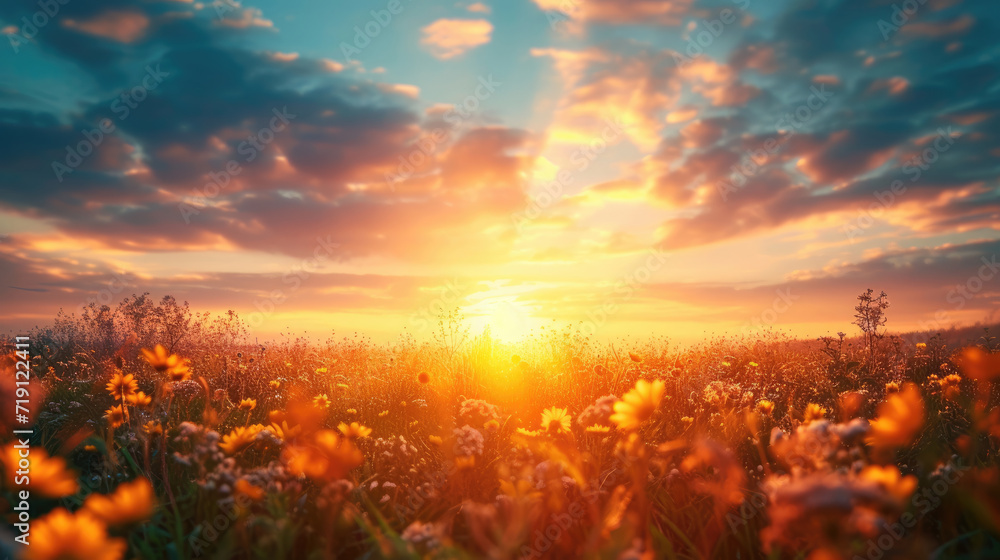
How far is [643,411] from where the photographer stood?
6.33 feet

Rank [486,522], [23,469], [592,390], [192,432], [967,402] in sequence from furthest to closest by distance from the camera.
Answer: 1. [592,390]
2. [967,402]
3. [192,432]
4. [23,469]
5. [486,522]

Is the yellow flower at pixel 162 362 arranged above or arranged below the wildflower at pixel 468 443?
above

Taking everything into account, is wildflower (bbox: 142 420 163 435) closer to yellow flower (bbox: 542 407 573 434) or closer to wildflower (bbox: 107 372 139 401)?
wildflower (bbox: 107 372 139 401)

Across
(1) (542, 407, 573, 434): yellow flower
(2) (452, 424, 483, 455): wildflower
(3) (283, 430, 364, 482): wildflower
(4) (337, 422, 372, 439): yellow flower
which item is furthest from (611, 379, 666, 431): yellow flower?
(4) (337, 422, 372, 439): yellow flower

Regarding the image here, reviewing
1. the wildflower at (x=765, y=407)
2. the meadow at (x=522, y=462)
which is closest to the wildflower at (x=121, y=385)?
the meadow at (x=522, y=462)

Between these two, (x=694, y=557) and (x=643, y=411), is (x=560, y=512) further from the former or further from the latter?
(x=643, y=411)

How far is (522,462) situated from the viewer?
298 cm

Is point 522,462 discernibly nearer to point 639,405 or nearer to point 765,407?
point 639,405

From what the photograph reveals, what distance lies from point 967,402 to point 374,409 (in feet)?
17.7

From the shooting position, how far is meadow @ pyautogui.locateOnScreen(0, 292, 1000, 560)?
1.46 metres

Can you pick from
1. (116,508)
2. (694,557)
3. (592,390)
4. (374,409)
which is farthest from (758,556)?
(374,409)

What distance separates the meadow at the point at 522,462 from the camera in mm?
1455

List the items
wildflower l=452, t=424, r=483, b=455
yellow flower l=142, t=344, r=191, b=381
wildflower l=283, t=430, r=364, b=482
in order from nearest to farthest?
wildflower l=283, t=430, r=364, b=482 → yellow flower l=142, t=344, r=191, b=381 → wildflower l=452, t=424, r=483, b=455

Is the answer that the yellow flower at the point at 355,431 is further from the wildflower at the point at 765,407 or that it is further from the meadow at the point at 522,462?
the wildflower at the point at 765,407
